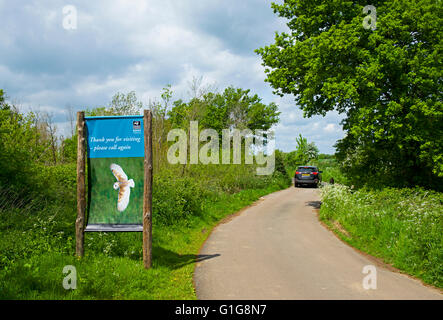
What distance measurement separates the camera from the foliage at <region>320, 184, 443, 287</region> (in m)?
6.79

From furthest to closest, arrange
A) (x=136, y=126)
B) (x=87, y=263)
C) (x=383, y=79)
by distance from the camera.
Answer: (x=383, y=79)
(x=136, y=126)
(x=87, y=263)

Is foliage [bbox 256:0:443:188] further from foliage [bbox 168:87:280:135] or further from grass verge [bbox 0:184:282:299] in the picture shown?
foliage [bbox 168:87:280:135]

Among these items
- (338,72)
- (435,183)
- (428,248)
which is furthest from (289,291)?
(435,183)

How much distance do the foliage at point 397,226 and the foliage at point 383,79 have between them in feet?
7.91

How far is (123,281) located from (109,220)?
1.61 meters

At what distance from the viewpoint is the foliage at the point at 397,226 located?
6.79 meters

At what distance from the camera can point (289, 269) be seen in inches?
271

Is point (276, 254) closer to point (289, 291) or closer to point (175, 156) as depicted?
point (289, 291)

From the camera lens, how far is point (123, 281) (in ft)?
18.5

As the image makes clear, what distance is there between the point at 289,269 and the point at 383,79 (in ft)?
34.1

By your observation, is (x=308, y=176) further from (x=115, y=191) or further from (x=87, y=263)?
(x=87, y=263)

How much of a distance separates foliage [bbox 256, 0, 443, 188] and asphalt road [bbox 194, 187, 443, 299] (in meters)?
5.26

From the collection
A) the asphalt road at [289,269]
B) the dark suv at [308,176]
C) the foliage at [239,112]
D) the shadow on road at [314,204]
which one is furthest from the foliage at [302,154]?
the asphalt road at [289,269]

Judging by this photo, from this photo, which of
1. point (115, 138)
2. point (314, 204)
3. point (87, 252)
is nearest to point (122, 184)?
point (115, 138)
